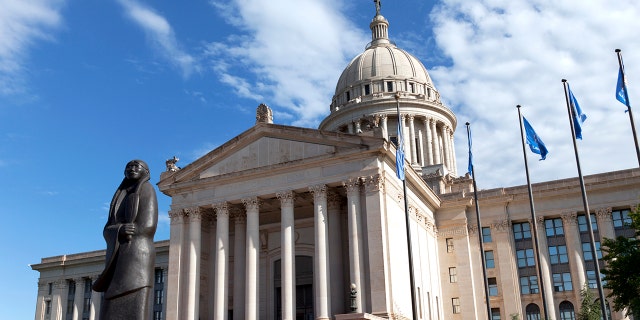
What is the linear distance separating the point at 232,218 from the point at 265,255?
3787 mm

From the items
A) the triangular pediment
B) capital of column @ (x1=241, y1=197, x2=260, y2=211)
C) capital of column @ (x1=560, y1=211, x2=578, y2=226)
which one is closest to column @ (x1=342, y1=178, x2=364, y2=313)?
the triangular pediment

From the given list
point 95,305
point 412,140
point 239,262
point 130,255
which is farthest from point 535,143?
point 95,305

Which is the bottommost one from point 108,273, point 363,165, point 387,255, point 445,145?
point 108,273

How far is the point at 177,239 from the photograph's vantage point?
46469 millimetres

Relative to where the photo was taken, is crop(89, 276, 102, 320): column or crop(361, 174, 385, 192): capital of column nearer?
crop(361, 174, 385, 192): capital of column

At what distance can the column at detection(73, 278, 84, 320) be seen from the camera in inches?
2744

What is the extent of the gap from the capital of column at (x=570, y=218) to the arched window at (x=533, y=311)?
7.36 metres

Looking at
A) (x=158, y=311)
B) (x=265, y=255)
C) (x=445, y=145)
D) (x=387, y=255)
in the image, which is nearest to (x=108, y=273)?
(x=387, y=255)

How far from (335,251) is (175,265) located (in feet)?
38.8

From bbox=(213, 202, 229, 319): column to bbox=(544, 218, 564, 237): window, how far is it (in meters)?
27.3

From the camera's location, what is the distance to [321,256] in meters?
41.1

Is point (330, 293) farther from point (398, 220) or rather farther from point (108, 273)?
point (108, 273)

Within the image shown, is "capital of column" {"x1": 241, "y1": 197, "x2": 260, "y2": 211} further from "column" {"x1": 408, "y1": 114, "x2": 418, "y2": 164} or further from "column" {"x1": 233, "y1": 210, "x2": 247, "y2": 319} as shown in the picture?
"column" {"x1": 408, "y1": 114, "x2": 418, "y2": 164}

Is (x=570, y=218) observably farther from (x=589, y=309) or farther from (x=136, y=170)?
(x=136, y=170)
